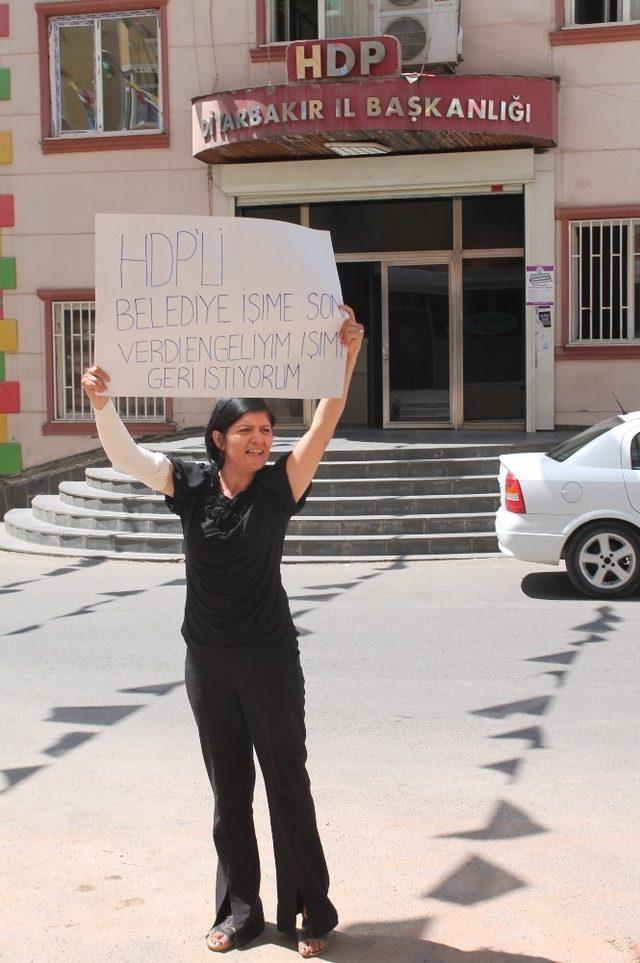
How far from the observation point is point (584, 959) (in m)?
3.85

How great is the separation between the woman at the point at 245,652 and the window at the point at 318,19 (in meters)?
13.3

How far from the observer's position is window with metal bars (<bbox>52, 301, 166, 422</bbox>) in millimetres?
17875

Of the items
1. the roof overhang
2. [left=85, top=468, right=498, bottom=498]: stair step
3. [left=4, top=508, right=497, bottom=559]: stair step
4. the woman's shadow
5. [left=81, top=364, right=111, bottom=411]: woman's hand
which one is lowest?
the woman's shadow

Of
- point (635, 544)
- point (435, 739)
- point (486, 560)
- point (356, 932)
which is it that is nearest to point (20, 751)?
point (435, 739)

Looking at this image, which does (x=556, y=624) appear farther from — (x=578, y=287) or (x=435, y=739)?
(x=578, y=287)

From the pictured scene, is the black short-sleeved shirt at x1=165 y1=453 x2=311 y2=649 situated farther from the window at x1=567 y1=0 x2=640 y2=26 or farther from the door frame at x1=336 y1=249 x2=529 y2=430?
the window at x1=567 y1=0 x2=640 y2=26

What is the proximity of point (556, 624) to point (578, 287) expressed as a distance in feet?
27.4

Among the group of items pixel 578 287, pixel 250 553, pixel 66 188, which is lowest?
pixel 250 553

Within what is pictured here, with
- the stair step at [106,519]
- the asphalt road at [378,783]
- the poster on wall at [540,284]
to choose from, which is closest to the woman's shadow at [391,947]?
the asphalt road at [378,783]

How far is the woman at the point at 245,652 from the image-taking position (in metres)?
3.90

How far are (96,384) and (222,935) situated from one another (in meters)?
1.83

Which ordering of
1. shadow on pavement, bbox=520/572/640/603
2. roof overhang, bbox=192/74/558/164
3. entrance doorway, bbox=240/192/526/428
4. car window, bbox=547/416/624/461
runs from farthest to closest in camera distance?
entrance doorway, bbox=240/192/526/428 → roof overhang, bbox=192/74/558/164 → car window, bbox=547/416/624/461 → shadow on pavement, bbox=520/572/640/603

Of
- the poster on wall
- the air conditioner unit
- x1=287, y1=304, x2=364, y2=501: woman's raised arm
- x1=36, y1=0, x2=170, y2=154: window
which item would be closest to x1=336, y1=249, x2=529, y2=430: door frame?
the poster on wall

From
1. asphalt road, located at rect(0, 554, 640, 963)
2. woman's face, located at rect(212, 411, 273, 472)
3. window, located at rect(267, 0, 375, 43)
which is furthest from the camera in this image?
window, located at rect(267, 0, 375, 43)
